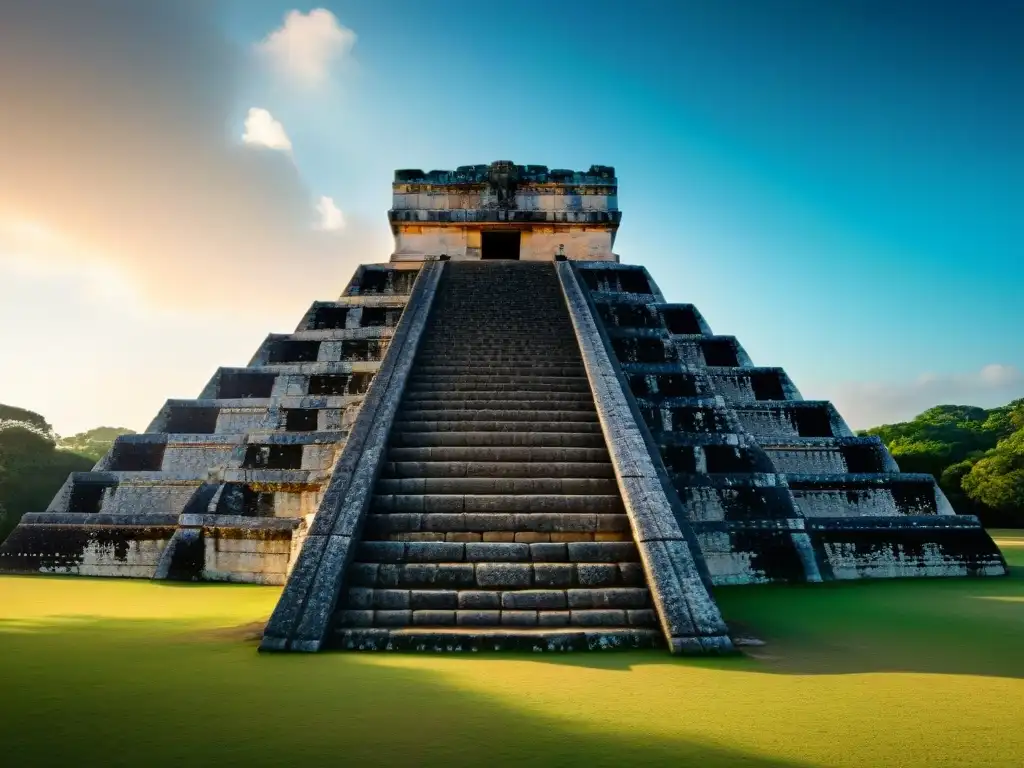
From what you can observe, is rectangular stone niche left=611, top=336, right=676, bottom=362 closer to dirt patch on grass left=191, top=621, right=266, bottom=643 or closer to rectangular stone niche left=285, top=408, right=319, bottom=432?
rectangular stone niche left=285, top=408, right=319, bottom=432

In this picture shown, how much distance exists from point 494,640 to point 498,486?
207 cm

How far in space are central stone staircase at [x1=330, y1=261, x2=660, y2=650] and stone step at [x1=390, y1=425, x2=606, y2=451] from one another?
0.04 feet

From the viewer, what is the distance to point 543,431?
7.48m

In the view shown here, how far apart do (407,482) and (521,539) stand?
1374mm

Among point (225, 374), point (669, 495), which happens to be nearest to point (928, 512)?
point (669, 495)

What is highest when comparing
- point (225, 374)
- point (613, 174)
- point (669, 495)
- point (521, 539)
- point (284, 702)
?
point (613, 174)

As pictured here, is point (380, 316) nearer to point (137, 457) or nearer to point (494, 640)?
point (137, 457)

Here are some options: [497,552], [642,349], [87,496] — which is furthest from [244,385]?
[642,349]

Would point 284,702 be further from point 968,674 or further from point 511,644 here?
point 968,674

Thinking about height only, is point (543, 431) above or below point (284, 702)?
above

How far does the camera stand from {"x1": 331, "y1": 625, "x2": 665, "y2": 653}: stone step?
4430 millimetres

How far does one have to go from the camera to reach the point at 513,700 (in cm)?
336

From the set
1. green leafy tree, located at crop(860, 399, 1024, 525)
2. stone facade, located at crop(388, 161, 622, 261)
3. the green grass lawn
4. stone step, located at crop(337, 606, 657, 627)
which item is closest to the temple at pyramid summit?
stone step, located at crop(337, 606, 657, 627)

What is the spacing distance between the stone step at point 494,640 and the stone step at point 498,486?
6.30 ft
